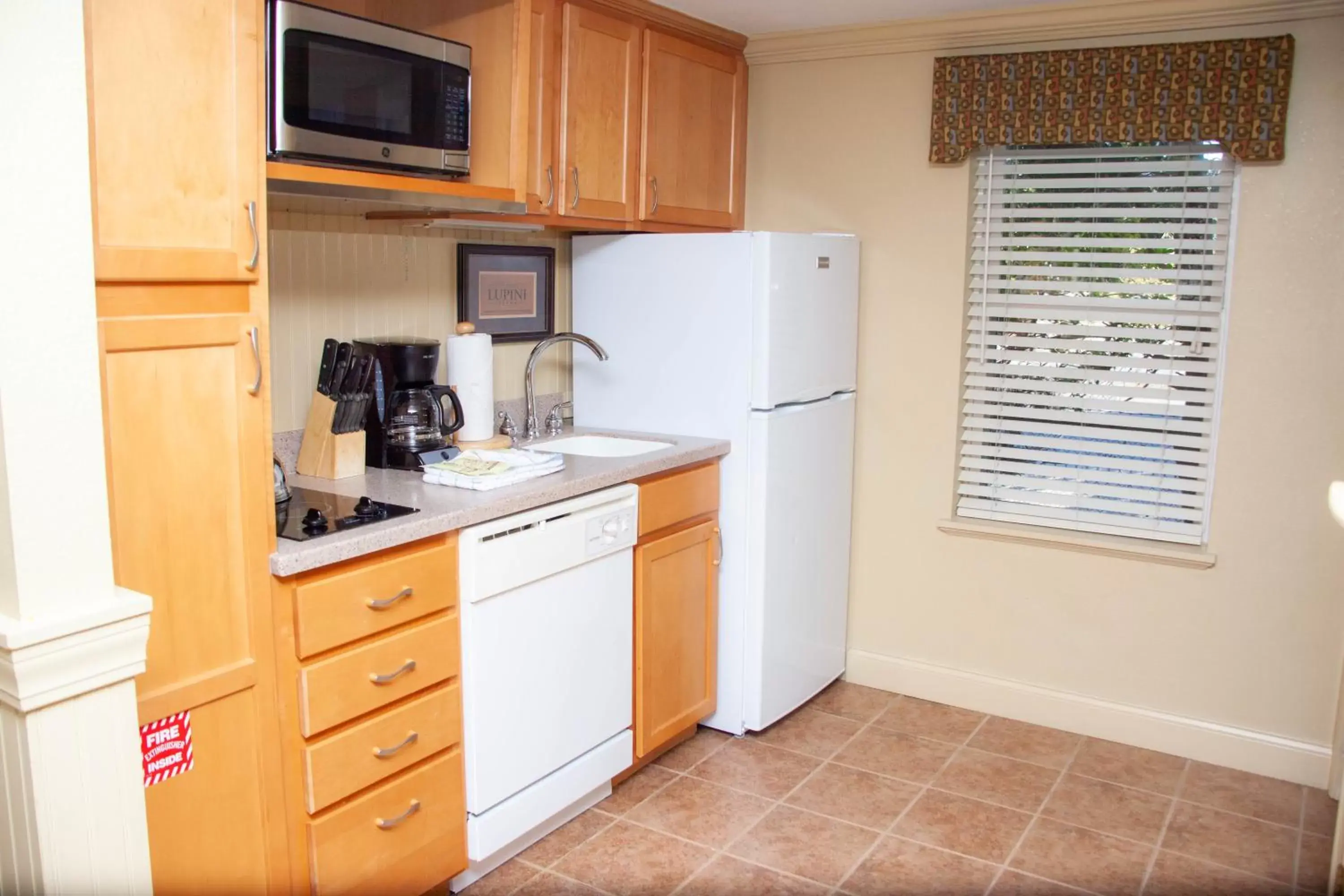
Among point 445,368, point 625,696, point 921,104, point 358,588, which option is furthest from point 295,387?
point 921,104

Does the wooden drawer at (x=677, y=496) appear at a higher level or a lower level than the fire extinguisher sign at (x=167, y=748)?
higher

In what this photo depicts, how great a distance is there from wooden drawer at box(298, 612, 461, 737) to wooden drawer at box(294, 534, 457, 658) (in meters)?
0.03

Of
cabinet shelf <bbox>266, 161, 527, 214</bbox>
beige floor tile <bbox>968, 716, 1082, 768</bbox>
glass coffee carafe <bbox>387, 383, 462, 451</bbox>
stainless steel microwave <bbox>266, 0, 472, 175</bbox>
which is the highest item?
stainless steel microwave <bbox>266, 0, 472, 175</bbox>

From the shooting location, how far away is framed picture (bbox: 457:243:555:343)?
3.16 m

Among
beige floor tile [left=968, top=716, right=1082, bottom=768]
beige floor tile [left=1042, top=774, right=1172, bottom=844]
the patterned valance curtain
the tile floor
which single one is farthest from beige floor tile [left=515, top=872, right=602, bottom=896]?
the patterned valance curtain

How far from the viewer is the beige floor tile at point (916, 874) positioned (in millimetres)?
2549

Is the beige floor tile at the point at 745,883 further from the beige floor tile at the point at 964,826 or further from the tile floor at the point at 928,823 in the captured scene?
the beige floor tile at the point at 964,826

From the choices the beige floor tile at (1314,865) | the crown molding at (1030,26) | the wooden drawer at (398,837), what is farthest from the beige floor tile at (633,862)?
the crown molding at (1030,26)

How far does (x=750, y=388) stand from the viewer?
3184 mm

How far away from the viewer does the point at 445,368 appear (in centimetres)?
312

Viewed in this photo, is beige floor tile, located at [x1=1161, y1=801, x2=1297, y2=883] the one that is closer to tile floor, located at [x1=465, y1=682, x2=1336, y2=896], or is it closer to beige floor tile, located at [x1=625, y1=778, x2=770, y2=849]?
tile floor, located at [x1=465, y1=682, x2=1336, y2=896]

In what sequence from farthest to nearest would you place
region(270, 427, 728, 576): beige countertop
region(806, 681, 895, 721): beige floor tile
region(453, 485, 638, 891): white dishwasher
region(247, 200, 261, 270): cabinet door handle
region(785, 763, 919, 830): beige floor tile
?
region(806, 681, 895, 721): beige floor tile → region(785, 763, 919, 830): beige floor tile → region(453, 485, 638, 891): white dishwasher → region(270, 427, 728, 576): beige countertop → region(247, 200, 261, 270): cabinet door handle

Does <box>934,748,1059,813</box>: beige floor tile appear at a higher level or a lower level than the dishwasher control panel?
lower

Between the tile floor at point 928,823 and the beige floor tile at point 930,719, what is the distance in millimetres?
13
